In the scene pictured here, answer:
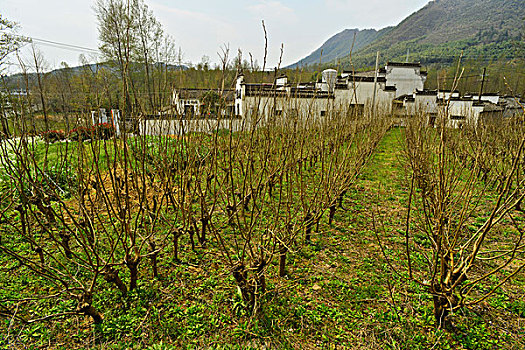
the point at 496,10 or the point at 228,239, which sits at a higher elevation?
the point at 496,10

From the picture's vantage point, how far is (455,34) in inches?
2598

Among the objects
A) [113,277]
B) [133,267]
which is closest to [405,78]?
[133,267]

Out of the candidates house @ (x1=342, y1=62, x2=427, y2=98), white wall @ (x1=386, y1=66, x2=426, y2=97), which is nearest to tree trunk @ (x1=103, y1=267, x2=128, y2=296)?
house @ (x1=342, y1=62, x2=427, y2=98)

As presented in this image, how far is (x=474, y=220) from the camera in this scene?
175 inches

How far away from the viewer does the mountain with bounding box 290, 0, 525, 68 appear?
148ft

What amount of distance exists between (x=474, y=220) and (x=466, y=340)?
309cm

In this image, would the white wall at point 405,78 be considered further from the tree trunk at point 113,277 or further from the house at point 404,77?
the tree trunk at point 113,277

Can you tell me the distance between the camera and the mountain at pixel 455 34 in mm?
45031

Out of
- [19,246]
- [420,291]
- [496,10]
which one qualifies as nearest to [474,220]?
[420,291]

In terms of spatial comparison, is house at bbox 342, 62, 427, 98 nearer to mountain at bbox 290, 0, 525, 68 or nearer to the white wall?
the white wall

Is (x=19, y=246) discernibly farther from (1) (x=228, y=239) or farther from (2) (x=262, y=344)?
(2) (x=262, y=344)

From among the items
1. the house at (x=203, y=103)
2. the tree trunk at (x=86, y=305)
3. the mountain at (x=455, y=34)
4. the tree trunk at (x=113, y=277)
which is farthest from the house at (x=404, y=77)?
the tree trunk at (x=86, y=305)

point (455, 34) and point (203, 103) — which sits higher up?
point (455, 34)

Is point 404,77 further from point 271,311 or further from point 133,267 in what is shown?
point 133,267
